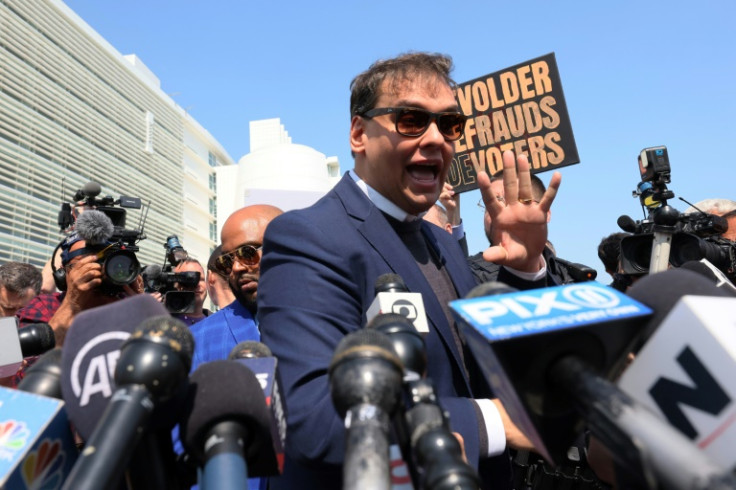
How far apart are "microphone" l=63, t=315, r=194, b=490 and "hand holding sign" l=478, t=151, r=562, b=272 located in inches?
52.0

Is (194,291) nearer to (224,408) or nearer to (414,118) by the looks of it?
(414,118)

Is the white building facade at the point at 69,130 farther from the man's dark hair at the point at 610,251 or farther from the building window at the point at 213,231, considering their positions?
the man's dark hair at the point at 610,251

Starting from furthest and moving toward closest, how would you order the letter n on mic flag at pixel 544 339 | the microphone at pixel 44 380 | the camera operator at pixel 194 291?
Result: the camera operator at pixel 194 291 → the microphone at pixel 44 380 → the letter n on mic flag at pixel 544 339

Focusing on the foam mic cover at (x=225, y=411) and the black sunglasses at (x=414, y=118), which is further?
the black sunglasses at (x=414, y=118)

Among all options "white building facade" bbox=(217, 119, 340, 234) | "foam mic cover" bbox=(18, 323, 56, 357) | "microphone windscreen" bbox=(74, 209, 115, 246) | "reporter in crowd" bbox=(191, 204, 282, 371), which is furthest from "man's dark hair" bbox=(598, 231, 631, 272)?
"foam mic cover" bbox=(18, 323, 56, 357)

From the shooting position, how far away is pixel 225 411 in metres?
0.93

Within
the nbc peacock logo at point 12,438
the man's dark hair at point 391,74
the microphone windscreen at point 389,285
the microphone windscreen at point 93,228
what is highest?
the man's dark hair at point 391,74

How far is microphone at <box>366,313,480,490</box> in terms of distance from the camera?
2.33 ft

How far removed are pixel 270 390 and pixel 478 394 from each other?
1.05m

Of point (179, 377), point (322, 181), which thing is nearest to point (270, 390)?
point (179, 377)

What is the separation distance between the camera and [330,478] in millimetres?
1632

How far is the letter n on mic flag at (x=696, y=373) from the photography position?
0.77 metres

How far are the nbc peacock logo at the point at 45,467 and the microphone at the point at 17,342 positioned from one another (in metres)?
1.00

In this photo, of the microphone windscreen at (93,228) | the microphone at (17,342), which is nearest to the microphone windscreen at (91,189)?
the microphone windscreen at (93,228)
